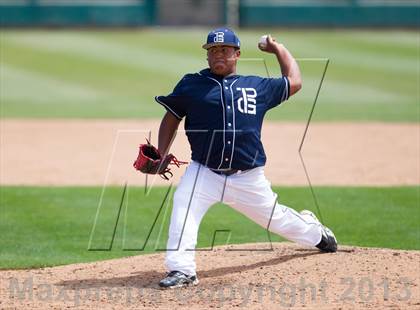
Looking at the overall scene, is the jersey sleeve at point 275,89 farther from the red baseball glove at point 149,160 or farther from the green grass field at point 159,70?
the green grass field at point 159,70

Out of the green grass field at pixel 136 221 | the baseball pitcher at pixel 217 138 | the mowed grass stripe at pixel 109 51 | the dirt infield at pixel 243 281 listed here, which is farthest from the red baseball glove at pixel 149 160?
the mowed grass stripe at pixel 109 51

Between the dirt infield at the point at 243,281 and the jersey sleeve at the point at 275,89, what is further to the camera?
the jersey sleeve at the point at 275,89

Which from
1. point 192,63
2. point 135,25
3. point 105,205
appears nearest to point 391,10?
point 135,25

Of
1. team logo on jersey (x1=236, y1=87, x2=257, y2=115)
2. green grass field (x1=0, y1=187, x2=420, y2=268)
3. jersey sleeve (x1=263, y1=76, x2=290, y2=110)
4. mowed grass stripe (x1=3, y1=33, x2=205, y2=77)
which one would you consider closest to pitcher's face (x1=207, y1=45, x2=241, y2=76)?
team logo on jersey (x1=236, y1=87, x2=257, y2=115)

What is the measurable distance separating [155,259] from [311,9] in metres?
23.0

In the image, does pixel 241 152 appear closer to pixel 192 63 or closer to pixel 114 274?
pixel 114 274

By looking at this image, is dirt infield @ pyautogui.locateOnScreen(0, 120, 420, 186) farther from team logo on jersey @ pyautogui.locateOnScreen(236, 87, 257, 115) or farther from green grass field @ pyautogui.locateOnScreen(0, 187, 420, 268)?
team logo on jersey @ pyautogui.locateOnScreen(236, 87, 257, 115)

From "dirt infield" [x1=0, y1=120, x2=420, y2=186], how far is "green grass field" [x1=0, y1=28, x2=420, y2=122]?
1.19 meters

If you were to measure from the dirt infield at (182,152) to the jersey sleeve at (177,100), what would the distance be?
4.43 meters

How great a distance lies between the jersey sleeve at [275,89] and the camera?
6.75 meters

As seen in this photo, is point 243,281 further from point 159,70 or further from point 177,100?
point 159,70

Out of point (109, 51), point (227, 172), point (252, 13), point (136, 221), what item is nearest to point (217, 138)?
point (227, 172)

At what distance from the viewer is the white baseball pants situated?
21.2 feet

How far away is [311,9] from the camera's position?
29609mm
